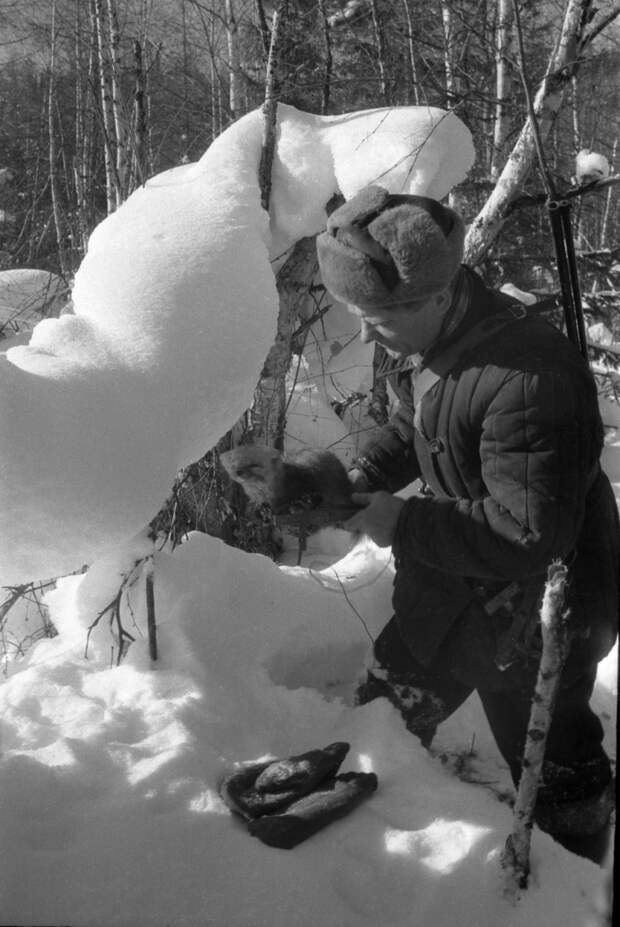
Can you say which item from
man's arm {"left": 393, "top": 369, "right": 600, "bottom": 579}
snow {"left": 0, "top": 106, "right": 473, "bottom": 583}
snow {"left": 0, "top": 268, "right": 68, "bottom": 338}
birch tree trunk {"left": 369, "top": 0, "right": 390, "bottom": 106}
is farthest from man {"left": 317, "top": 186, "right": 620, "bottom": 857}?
birch tree trunk {"left": 369, "top": 0, "right": 390, "bottom": 106}

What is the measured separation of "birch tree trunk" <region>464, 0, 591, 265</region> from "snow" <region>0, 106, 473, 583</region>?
1.59 metres

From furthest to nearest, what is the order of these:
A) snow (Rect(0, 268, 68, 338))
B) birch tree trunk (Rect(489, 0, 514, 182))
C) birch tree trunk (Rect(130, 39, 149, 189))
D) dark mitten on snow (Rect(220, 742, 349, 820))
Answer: birch tree trunk (Rect(489, 0, 514, 182)) → snow (Rect(0, 268, 68, 338)) → birch tree trunk (Rect(130, 39, 149, 189)) → dark mitten on snow (Rect(220, 742, 349, 820))

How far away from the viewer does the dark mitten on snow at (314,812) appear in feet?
5.27

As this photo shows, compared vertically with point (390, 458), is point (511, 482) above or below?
above

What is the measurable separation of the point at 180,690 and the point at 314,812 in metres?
0.70

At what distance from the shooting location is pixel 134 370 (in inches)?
65.1

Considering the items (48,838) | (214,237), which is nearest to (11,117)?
(214,237)

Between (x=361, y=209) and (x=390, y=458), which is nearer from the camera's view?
(x=361, y=209)

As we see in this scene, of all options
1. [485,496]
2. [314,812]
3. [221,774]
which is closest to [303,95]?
[485,496]

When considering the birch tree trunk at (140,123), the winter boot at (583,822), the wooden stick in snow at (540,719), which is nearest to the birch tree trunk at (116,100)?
the birch tree trunk at (140,123)

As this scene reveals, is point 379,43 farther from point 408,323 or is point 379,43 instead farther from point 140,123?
point 408,323

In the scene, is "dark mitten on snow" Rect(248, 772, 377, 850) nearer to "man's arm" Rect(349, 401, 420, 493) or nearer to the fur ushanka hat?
"man's arm" Rect(349, 401, 420, 493)

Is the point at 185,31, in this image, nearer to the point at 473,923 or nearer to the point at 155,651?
the point at 155,651

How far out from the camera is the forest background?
329 cm
